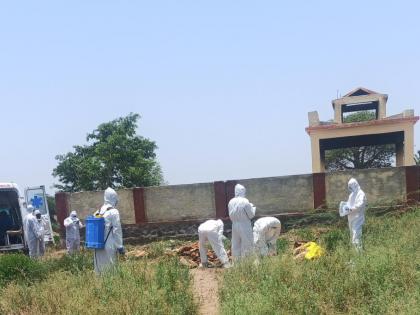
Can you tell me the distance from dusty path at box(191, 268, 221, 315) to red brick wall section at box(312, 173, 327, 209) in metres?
6.05

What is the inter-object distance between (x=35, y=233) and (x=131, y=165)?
9.46 metres

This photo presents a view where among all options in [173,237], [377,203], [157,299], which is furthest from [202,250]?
[377,203]

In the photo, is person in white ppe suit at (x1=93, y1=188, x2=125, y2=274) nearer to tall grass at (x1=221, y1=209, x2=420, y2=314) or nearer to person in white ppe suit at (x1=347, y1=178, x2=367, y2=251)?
tall grass at (x1=221, y1=209, x2=420, y2=314)

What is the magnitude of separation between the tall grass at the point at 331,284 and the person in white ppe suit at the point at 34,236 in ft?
22.2

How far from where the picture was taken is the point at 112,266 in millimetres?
6664

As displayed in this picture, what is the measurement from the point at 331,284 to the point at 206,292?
6.48ft

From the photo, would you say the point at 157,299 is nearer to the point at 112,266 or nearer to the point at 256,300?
the point at 256,300

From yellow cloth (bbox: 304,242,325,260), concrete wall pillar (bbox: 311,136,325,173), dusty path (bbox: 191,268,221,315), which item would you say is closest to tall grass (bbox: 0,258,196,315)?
dusty path (bbox: 191,268,221,315)

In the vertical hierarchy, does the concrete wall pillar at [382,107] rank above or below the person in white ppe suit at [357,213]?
above

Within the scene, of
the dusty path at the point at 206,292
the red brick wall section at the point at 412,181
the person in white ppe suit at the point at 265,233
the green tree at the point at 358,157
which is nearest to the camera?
the dusty path at the point at 206,292

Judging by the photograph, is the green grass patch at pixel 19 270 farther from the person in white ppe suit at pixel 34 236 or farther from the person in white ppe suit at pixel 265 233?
the person in white ppe suit at pixel 34 236

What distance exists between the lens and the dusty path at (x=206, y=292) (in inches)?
220

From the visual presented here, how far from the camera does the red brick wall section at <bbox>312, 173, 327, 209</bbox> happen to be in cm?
1422

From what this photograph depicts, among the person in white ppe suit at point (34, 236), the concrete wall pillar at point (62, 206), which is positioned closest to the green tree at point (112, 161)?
the concrete wall pillar at point (62, 206)
